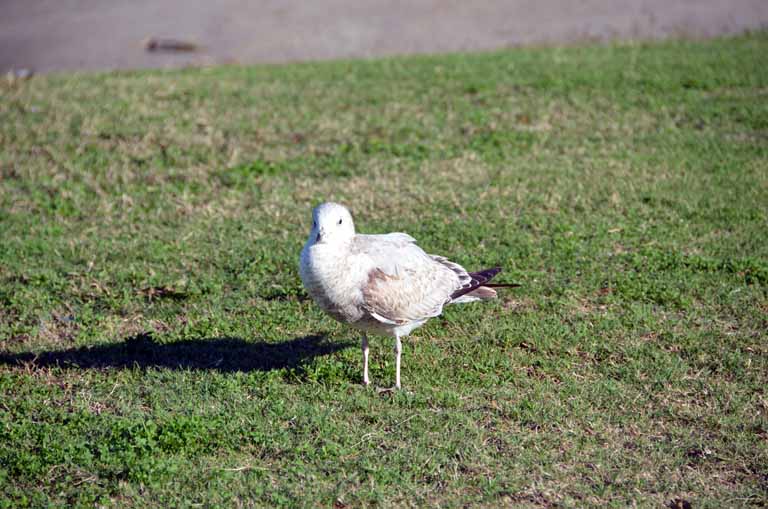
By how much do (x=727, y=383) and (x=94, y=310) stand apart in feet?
15.6

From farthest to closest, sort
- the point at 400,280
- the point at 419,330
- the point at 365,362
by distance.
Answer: the point at 419,330, the point at 365,362, the point at 400,280

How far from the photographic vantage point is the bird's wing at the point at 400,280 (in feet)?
18.2

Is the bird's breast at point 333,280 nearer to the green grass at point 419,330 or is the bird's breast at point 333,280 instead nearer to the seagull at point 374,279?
the seagull at point 374,279

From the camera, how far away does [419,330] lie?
6.50 metres

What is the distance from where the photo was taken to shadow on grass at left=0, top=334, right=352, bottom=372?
19.7 feet

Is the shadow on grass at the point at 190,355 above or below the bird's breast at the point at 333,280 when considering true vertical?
below

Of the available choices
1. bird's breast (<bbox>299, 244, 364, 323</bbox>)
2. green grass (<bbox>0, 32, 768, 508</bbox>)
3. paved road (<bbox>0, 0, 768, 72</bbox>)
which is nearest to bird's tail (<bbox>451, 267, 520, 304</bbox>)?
green grass (<bbox>0, 32, 768, 508</bbox>)

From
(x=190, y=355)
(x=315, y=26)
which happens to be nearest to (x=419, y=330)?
(x=190, y=355)

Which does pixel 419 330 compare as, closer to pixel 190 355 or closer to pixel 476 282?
pixel 476 282

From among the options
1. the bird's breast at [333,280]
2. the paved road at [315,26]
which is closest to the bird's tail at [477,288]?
the bird's breast at [333,280]

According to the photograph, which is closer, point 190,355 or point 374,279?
point 374,279

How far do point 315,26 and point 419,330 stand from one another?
9.09 meters

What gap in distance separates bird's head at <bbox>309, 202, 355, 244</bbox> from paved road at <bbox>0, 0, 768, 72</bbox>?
27.2 feet

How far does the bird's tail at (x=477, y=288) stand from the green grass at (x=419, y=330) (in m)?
0.33
